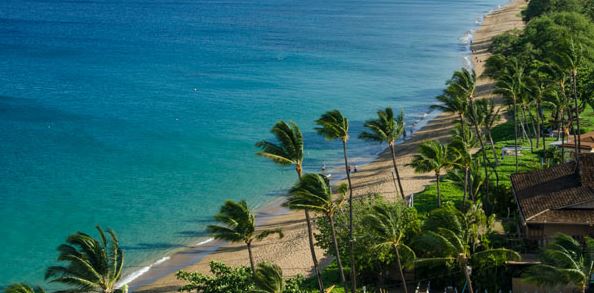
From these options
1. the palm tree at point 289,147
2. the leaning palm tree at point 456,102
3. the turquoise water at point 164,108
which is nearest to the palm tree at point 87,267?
the palm tree at point 289,147

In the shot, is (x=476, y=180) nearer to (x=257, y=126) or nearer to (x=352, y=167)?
(x=352, y=167)

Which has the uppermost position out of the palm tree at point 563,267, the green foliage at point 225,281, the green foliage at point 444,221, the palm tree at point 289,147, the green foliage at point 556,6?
the green foliage at point 556,6

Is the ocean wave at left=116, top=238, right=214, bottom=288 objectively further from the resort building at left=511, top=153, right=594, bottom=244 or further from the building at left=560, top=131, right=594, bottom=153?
the building at left=560, top=131, right=594, bottom=153

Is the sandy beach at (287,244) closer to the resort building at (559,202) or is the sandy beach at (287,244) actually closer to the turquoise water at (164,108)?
the turquoise water at (164,108)

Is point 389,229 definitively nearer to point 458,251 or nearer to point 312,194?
point 458,251

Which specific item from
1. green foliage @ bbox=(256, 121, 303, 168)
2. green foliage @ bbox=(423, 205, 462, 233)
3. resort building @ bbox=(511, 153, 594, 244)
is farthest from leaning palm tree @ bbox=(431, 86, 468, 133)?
green foliage @ bbox=(256, 121, 303, 168)

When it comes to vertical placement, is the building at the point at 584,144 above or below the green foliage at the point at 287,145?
below
